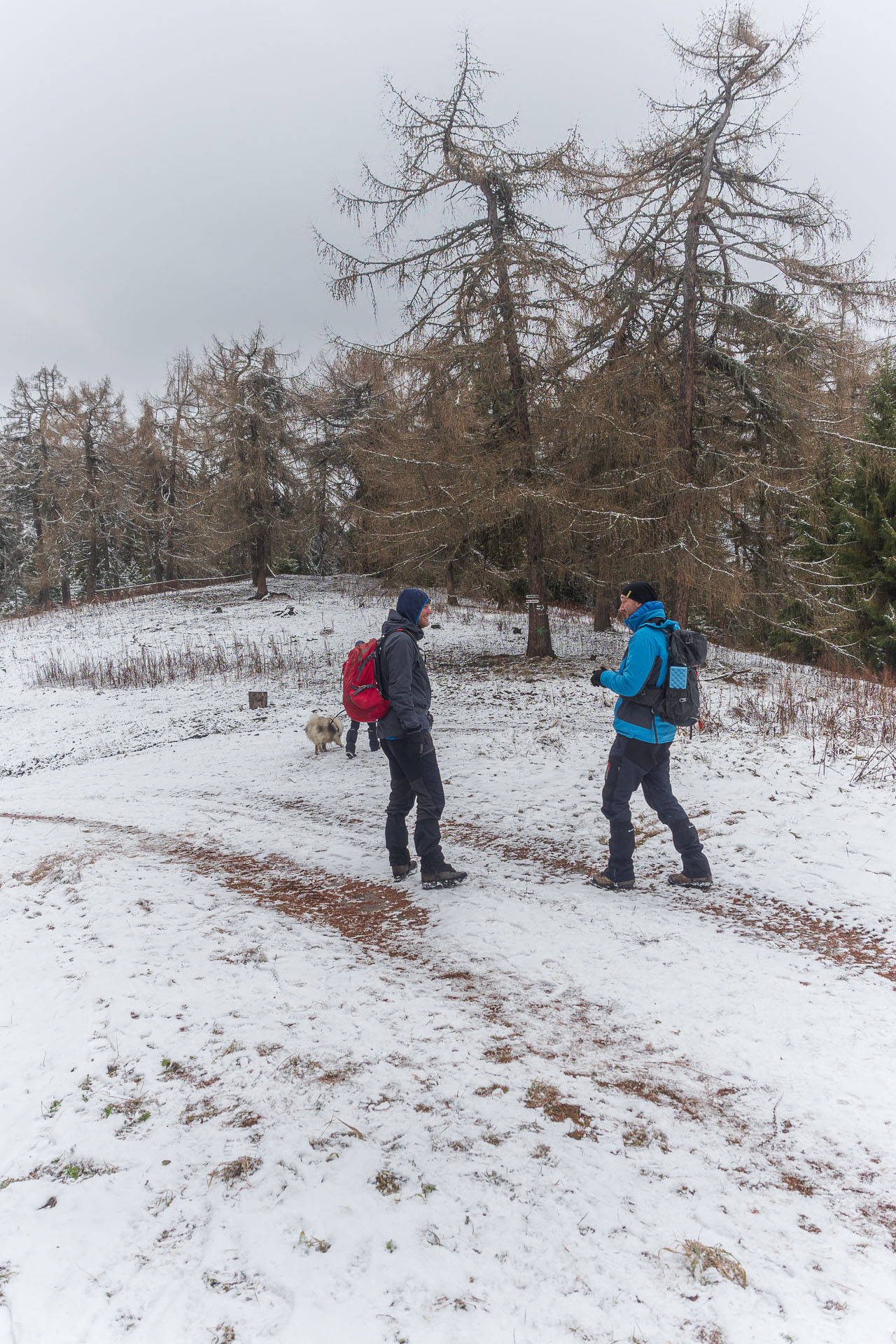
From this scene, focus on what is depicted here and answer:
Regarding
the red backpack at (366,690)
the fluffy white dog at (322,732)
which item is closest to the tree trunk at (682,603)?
the fluffy white dog at (322,732)

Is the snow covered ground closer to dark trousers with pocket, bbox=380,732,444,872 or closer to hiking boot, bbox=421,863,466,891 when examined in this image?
hiking boot, bbox=421,863,466,891

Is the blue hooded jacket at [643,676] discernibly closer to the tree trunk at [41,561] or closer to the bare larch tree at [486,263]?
the bare larch tree at [486,263]

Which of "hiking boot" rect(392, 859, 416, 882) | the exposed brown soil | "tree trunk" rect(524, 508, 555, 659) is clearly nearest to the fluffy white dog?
the exposed brown soil

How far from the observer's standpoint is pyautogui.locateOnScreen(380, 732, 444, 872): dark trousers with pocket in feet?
18.2

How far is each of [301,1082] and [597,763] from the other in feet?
20.0

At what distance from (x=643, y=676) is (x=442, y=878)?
2422mm

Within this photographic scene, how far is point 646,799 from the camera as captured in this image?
17.7ft

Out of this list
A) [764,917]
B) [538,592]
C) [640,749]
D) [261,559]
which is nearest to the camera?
[764,917]

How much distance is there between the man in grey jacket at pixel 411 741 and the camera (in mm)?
5371

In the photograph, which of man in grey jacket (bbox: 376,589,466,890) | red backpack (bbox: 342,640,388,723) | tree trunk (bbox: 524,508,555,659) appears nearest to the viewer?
man in grey jacket (bbox: 376,589,466,890)

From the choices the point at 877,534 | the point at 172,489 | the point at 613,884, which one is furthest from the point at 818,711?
the point at 172,489

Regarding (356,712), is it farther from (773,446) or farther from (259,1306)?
(773,446)

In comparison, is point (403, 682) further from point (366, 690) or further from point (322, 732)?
point (322, 732)

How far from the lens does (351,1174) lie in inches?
108
